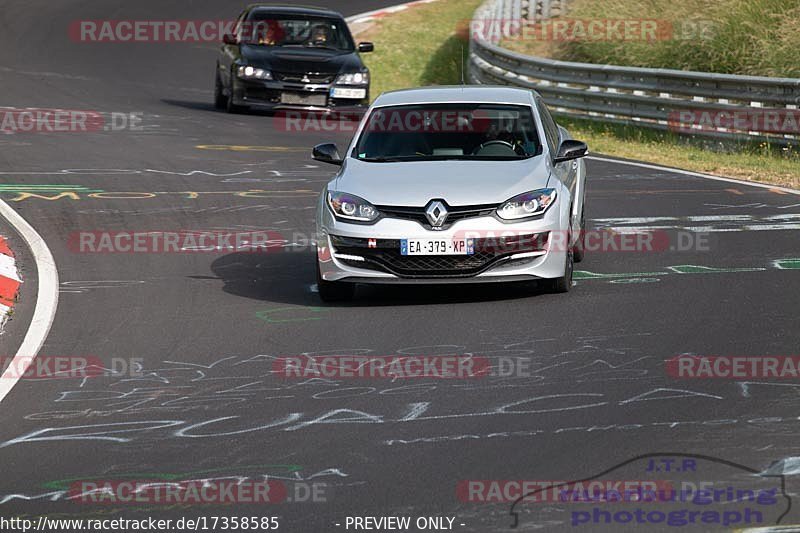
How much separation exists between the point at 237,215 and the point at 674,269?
5.29m

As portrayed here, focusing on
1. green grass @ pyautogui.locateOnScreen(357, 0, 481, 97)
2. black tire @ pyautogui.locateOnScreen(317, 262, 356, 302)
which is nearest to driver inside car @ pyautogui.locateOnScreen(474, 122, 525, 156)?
black tire @ pyautogui.locateOnScreen(317, 262, 356, 302)

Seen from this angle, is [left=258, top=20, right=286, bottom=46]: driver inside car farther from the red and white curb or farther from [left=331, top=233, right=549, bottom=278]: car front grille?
[left=331, top=233, right=549, bottom=278]: car front grille

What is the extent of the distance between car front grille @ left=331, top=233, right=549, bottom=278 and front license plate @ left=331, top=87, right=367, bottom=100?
1370cm

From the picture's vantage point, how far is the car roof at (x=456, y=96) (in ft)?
40.3

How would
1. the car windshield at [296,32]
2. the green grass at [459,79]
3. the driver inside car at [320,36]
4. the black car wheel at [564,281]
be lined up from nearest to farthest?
the black car wheel at [564,281]
the green grass at [459,79]
the car windshield at [296,32]
the driver inside car at [320,36]

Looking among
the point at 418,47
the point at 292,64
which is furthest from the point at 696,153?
the point at 418,47

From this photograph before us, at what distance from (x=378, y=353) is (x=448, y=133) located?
124 inches

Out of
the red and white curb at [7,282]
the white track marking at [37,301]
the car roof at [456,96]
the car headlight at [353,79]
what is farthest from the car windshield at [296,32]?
the car roof at [456,96]

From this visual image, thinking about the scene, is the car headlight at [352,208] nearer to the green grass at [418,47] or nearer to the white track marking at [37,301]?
the white track marking at [37,301]

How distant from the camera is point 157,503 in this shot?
20.9 feet

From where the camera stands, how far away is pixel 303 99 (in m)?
24.2

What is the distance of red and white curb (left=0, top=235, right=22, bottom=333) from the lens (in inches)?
428

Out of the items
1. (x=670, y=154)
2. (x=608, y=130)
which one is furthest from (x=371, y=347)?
(x=608, y=130)

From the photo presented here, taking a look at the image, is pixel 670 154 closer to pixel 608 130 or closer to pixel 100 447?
pixel 608 130
